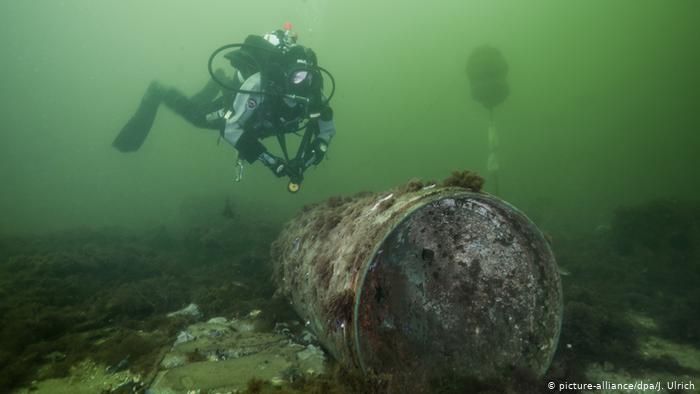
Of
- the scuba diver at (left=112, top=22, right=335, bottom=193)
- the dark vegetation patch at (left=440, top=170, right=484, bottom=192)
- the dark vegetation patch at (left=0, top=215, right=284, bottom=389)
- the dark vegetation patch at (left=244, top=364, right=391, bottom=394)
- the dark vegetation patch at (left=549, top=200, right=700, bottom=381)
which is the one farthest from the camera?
the scuba diver at (left=112, top=22, right=335, bottom=193)

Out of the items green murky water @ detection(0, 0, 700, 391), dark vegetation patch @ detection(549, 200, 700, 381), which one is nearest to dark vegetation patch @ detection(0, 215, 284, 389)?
green murky water @ detection(0, 0, 700, 391)

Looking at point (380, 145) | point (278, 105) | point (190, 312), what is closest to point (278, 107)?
point (278, 105)

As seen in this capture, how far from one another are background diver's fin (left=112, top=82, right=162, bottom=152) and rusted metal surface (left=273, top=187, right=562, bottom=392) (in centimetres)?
853

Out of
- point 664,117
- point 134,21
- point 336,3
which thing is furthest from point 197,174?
point 134,21

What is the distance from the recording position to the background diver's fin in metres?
9.48

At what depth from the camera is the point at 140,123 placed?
9633 mm

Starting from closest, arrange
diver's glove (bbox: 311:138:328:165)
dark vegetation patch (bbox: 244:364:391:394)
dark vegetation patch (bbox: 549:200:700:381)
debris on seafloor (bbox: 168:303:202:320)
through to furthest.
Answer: dark vegetation patch (bbox: 244:364:391:394)
dark vegetation patch (bbox: 549:200:700:381)
debris on seafloor (bbox: 168:303:202:320)
diver's glove (bbox: 311:138:328:165)

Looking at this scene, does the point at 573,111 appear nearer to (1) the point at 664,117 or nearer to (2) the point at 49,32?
(1) the point at 664,117

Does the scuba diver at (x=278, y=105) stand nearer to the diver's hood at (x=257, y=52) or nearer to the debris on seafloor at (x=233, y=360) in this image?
the diver's hood at (x=257, y=52)

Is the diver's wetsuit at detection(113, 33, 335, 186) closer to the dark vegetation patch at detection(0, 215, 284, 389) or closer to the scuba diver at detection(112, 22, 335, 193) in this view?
the scuba diver at detection(112, 22, 335, 193)

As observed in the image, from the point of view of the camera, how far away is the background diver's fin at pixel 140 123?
9.48m

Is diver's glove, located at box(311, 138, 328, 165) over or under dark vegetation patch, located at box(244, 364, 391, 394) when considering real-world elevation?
over

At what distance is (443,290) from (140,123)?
971cm

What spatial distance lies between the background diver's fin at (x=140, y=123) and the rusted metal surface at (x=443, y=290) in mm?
8525
